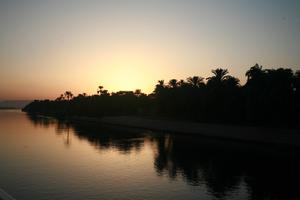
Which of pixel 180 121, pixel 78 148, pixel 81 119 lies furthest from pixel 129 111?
pixel 78 148

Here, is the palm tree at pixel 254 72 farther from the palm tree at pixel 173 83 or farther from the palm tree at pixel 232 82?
the palm tree at pixel 173 83

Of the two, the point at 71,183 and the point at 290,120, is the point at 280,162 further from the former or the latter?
the point at 71,183

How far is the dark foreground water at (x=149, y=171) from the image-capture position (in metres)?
25.9

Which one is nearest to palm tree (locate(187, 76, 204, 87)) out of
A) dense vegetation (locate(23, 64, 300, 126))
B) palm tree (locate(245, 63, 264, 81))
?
dense vegetation (locate(23, 64, 300, 126))

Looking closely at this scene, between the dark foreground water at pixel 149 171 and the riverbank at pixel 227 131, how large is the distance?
6.58ft

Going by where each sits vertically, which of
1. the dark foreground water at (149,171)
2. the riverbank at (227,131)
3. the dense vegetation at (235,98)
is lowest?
the dark foreground water at (149,171)

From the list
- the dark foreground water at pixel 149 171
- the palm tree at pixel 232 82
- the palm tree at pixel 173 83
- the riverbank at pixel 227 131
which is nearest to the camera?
the dark foreground water at pixel 149 171

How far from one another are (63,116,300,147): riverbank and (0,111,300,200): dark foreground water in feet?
6.58

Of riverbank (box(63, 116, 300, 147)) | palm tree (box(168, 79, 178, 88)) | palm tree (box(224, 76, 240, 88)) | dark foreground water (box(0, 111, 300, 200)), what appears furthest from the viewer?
palm tree (box(168, 79, 178, 88))

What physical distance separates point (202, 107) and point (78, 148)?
27.7 metres

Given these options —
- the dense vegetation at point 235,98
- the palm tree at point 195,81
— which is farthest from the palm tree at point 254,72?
the palm tree at point 195,81

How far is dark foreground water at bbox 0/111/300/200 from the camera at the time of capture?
25906 mm

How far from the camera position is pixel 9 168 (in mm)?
33562

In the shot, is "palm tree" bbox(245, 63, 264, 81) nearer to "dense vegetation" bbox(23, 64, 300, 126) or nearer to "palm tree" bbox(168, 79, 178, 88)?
"dense vegetation" bbox(23, 64, 300, 126)
